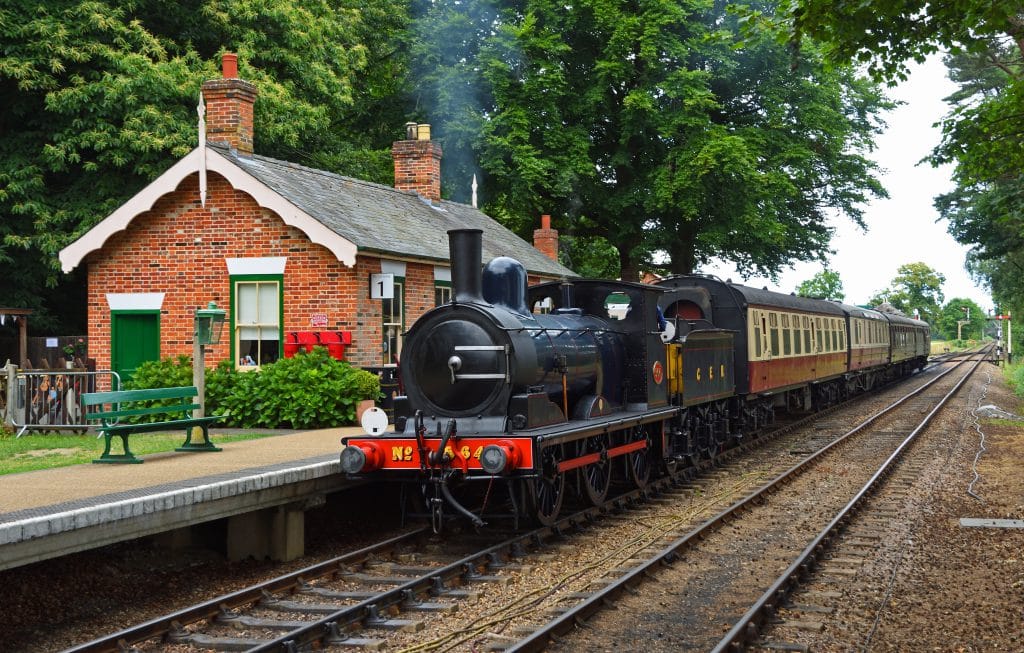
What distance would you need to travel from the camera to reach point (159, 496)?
766 centimetres

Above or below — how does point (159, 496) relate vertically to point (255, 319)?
below

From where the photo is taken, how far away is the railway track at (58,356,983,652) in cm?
665

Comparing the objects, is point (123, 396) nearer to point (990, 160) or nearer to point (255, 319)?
point (255, 319)

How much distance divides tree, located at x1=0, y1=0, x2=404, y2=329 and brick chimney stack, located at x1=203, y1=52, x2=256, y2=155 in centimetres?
502

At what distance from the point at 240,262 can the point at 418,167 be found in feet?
21.2

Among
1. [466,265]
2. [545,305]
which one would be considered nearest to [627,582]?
[466,265]

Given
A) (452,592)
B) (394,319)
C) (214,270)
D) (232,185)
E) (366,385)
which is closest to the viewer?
(452,592)

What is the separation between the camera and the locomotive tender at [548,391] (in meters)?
9.16

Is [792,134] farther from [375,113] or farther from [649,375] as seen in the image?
[649,375]

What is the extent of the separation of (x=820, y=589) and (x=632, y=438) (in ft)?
13.3

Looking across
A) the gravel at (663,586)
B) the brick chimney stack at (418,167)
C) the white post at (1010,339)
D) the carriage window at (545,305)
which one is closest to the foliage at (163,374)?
the gravel at (663,586)

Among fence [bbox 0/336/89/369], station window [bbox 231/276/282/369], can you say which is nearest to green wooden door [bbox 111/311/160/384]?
station window [bbox 231/276/282/369]

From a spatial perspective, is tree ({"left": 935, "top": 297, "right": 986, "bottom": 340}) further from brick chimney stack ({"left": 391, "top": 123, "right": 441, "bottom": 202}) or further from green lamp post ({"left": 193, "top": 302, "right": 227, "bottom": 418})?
green lamp post ({"left": 193, "top": 302, "right": 227, "bottom": 418})

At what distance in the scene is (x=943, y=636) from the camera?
6.69 meters
